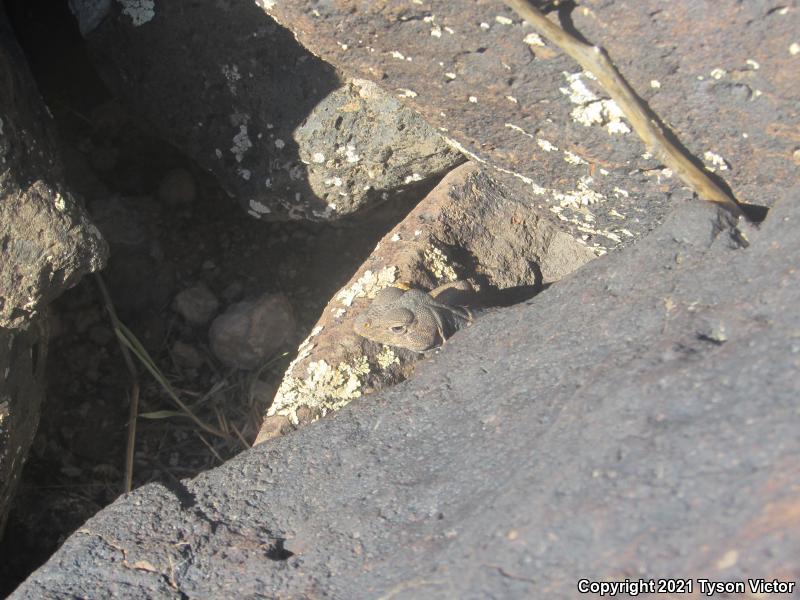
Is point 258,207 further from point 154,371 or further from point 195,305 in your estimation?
point 154,371

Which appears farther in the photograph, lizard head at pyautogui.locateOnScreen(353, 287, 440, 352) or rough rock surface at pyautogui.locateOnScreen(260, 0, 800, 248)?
lizard head at pyautogui.locateOnScreen(353, 287, 440, 352)

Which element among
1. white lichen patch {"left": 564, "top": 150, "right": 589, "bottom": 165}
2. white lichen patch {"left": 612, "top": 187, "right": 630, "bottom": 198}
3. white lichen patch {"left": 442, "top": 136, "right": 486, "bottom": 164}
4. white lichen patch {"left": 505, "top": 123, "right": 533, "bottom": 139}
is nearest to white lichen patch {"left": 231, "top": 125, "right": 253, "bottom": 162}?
white lichen patch {"left": 442, "top": 136, "right": 486, "bottom": 164}

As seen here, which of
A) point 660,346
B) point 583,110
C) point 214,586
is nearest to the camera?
point 660,346

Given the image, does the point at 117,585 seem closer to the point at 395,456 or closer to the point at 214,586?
the point at 214,586

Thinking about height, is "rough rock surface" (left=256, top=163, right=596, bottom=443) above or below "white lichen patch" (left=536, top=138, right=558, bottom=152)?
below

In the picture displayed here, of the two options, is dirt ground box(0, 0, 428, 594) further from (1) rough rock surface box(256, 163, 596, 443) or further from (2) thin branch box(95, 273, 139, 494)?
(1) rough rock surface box(256, 163, 596, 443)

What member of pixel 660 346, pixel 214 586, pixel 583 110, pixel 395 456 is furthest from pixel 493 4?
pixel 214 586
